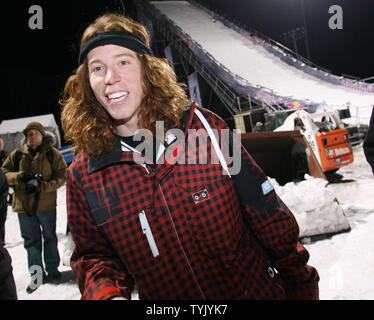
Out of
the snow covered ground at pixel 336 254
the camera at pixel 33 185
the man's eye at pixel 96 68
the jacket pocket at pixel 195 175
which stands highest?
the man's eye at pixel 96 68

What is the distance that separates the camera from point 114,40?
1224mm

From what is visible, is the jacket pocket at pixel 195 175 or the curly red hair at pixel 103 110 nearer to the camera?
the jacket pocket at pixel 195 175

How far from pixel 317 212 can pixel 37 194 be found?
3.87 m

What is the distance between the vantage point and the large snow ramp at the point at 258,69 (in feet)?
43.9

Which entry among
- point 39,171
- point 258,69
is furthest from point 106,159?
point 258,69

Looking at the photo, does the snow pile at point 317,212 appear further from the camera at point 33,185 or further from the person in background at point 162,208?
the camera at point 33,185

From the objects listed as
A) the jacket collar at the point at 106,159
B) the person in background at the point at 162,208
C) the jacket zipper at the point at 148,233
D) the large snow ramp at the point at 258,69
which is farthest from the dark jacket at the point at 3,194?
the large snow ramp at the point at 258,69

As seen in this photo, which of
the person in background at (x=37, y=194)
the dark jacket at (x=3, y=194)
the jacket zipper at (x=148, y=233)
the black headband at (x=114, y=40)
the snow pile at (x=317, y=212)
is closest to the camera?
the jacket zipper at (x=148, y=233)

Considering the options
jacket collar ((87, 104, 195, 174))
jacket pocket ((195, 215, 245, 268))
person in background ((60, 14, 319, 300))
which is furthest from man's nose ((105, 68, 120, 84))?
jacket pocket ((195, 215, 245, 268))

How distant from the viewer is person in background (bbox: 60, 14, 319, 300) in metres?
1.13

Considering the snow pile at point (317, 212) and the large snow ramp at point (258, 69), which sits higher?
the large snow ramp at point (258, 69)

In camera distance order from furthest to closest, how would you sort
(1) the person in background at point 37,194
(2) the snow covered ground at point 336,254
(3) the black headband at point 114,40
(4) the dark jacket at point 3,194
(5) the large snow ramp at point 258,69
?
1. (5) the large snow ramp at point 258,69
2. (1) the person in background at point 37,194
3. (2) the snow covered ground at point 336,254
4. (4) the dark jacket at point 3,194
5. (3) the black headband at point 114,40

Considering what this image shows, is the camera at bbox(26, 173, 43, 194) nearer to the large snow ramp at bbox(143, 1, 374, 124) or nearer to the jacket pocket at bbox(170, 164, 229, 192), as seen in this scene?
the jacket pocket at bbox(170, 164, 229, 192)
